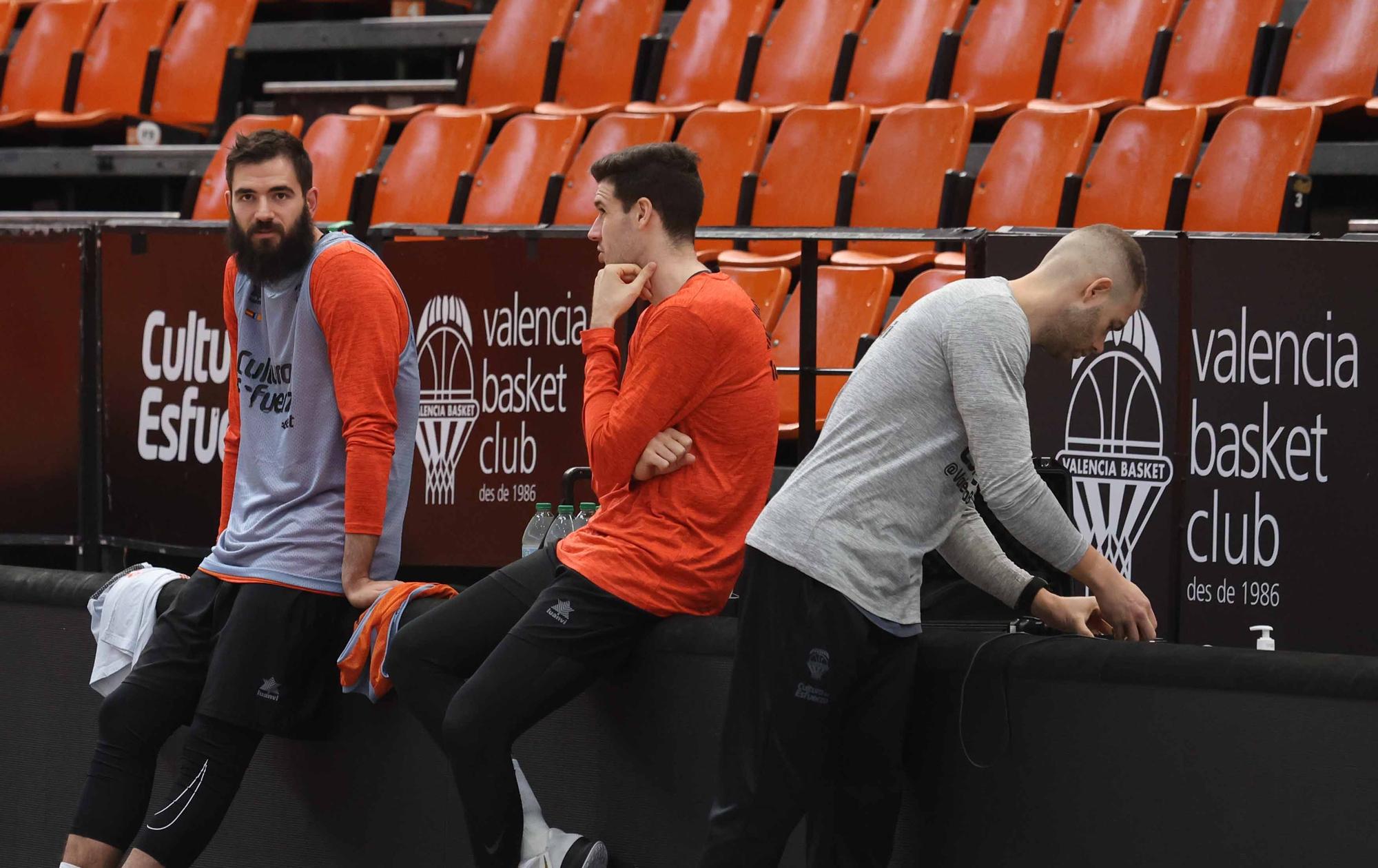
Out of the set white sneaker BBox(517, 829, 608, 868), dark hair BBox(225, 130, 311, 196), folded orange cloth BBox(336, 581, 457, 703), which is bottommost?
white sneaker BBox(517, 829, 608, 868)

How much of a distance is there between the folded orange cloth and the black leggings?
9.0 inches

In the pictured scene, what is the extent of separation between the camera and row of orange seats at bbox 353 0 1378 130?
6.84 metres

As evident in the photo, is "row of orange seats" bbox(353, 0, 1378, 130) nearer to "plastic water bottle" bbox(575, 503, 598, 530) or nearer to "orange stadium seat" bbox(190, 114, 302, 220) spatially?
"orange stadium seat" bbox(190, 114, 302, 220)

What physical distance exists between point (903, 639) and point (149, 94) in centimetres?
824

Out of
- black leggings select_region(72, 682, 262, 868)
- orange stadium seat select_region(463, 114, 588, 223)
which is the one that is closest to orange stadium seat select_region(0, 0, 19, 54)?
orange stadium seat select_region(463, 114, 588, 223)

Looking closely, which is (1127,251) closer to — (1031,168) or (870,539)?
(870,539)

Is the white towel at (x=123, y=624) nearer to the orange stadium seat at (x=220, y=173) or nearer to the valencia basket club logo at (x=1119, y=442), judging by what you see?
the valencia basket club logo at (x=1119, y=442)

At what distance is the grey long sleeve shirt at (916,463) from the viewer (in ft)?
8.46

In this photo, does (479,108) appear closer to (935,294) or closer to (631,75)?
(631,75)

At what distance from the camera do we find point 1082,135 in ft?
21.5

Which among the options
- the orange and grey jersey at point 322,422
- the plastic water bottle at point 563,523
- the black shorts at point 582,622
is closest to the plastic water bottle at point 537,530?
the plastic water bottle at point 563,523

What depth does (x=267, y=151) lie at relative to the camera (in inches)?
134

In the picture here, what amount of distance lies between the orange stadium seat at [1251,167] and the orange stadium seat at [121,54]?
21.1 feet

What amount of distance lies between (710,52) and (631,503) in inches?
228
